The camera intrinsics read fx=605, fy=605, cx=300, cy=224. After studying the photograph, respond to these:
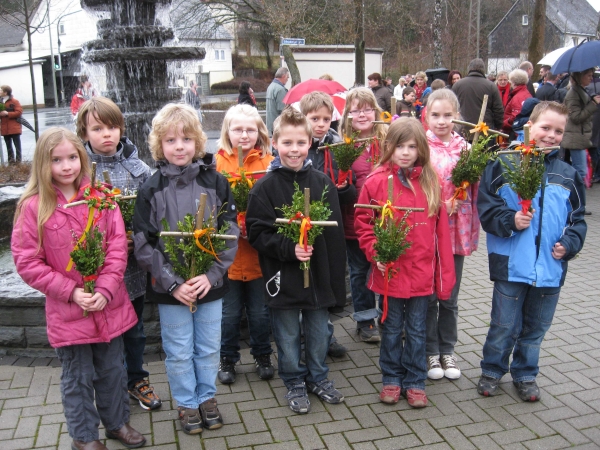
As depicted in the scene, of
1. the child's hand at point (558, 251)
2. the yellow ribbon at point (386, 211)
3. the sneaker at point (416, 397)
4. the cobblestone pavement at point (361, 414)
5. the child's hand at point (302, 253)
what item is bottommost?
the cobblestone pavement at point (361, 414)

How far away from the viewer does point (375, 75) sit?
13.0 meters

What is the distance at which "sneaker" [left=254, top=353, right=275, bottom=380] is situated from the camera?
419 centimetres

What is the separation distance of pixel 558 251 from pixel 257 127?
82.9 inches

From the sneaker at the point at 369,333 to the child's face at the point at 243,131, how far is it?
5.70ft

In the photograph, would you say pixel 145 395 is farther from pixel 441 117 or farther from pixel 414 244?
pixel 441 117

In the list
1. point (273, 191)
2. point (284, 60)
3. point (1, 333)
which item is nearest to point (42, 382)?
point (1, 333)

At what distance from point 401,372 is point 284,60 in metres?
14.7

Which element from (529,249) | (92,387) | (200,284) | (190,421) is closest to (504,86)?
(529,249)

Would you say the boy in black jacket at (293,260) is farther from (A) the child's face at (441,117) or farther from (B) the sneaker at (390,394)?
(A) the child's face at (441,117)

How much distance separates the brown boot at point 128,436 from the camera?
133 inches

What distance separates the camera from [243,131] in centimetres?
409

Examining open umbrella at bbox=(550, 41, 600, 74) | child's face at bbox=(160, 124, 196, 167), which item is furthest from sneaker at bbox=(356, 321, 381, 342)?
open umbrella at bbox=(550, 41, 600, 74)

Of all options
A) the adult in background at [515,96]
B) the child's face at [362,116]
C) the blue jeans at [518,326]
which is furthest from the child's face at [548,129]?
the adult in background at [515,96]

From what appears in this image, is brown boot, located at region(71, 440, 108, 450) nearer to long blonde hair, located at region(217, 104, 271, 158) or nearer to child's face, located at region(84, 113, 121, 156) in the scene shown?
child's face, located at region(84, 113, 121, 156)
